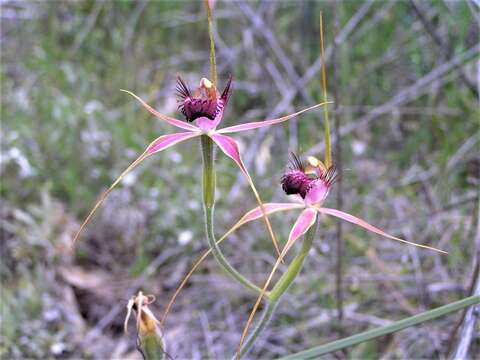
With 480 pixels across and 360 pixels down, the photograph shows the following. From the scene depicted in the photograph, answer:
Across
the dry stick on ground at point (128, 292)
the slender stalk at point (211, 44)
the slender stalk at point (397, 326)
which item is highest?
the dry stick on ground at point (128, 292)

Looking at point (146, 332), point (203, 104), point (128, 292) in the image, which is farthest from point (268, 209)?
point (128, 292)

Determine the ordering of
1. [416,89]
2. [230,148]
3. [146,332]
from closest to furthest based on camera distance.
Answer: [230,148]
[146,332]
[416,89]

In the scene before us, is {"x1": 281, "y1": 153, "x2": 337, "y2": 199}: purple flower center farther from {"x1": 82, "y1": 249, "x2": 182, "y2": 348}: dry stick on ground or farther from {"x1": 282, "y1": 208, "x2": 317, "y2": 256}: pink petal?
{"x1": 82, "y1": 249, "x2": 182, "y2": 348}: dry stick on ground

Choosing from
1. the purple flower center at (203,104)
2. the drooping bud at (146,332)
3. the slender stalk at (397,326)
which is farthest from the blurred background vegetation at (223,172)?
the purple flower center at (203,104)

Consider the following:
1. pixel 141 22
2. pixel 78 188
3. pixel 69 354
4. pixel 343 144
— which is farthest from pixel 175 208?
pixel 141 22

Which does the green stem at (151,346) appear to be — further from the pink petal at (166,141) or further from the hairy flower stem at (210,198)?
the pink petal at (166,141)

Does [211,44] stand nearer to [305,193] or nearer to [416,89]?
[305,193]
